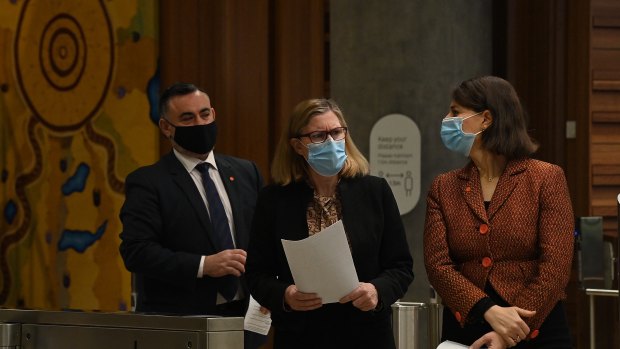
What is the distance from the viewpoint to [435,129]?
21.2 ft

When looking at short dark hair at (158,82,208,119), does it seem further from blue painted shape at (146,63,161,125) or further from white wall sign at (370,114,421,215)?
blue painted shape at (146,63,161,125)

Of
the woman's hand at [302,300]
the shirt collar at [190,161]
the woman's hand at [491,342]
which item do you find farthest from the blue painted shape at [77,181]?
the woman's hand at [491,342]

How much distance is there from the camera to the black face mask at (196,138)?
4062 millimetres

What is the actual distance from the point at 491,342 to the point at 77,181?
5.59 m

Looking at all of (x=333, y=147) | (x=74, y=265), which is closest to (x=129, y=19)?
(x=74, y=265)

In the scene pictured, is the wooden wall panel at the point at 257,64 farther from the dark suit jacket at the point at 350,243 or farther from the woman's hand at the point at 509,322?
the woman's hand at the point at 509,322

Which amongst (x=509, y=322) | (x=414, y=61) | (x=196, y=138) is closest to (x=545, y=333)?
(x=509, y=322)

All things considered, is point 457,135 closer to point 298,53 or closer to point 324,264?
point 324,264

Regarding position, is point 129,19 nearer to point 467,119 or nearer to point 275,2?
point 275,2

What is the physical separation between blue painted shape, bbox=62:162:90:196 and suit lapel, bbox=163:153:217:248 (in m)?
4.17

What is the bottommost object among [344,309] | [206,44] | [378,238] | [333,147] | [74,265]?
[74,265]

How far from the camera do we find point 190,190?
13.0 ft

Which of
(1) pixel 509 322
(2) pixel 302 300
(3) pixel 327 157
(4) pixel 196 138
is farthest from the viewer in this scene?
(4) pixel 196 138

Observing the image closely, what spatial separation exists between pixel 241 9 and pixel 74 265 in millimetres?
2450
